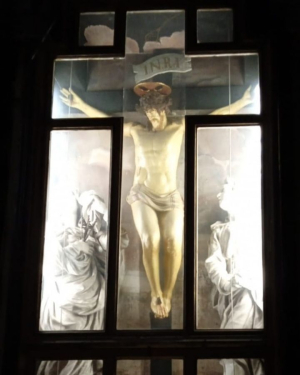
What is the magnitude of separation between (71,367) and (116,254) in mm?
684

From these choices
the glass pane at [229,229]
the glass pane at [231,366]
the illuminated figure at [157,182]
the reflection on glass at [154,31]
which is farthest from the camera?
the reflection on glass at [154,31]

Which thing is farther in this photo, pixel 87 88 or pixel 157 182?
pixel 87 88

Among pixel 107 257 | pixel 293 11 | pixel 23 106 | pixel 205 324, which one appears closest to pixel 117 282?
pixel 107 257

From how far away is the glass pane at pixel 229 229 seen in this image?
5.11m

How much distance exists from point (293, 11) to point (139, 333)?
2.16 metres

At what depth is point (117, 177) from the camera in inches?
212

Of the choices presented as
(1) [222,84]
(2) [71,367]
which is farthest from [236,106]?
(2) [71,367]

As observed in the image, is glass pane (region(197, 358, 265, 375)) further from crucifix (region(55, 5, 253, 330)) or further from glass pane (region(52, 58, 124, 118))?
glass pane (region(52, 58, 124, 118))

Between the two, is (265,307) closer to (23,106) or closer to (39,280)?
(39,280)

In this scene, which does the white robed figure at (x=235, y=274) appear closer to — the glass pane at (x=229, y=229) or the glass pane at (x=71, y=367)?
the glass pane at (x=229, y=229)

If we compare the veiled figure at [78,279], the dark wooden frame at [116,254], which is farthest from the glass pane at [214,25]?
the veiled figure at [78,279]

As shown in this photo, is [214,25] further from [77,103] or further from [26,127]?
[26,127]

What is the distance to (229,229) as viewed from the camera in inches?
207

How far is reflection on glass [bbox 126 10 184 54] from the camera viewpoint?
18.5ft
